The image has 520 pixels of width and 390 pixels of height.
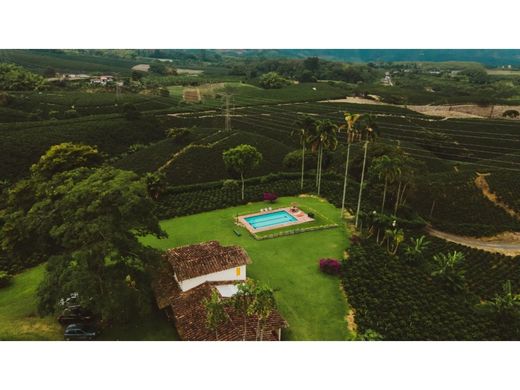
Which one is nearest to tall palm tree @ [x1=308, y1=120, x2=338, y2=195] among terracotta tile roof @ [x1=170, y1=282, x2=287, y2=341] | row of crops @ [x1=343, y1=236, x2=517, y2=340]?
row of crops @ [x1=343, y1=236, x2=517, y2=340]

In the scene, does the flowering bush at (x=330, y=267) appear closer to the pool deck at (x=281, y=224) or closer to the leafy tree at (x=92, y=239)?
the pool deck at (x=281, y=224)

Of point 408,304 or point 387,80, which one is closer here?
point 408,304

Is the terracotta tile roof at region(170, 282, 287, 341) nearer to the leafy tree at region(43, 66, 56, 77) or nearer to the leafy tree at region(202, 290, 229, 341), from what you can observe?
the leafy tree at region(202, 290, 229, 341)

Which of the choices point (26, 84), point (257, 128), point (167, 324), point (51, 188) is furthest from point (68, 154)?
point (26, 84)

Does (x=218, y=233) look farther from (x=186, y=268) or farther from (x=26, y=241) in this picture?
(x=26, y=241)

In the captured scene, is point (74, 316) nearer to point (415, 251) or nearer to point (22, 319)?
point (22, 319)

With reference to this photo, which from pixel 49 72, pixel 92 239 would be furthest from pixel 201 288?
pixel 49 72
